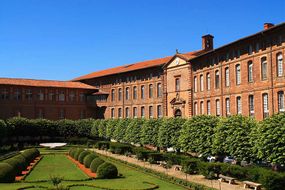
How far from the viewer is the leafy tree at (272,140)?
21.3 m

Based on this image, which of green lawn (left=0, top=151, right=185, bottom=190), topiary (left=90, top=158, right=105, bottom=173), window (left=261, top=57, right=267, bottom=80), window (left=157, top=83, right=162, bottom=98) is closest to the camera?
green lawn (left=0, top=151, right=185, bottom=190)

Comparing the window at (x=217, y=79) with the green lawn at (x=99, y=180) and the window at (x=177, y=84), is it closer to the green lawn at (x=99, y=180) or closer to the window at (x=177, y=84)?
the window at (x=177, y=84)

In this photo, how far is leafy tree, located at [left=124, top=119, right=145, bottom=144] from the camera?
45.4 metres

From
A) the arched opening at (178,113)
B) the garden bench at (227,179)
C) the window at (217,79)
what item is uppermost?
Answer: the window at (217,79)

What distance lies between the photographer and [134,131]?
46000mm

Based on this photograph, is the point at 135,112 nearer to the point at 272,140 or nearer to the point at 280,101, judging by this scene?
the point at 280,101

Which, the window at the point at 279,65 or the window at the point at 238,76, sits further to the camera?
the window at the point at 238,76

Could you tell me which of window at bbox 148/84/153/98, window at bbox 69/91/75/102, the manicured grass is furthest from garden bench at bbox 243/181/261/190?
window at bbox 69/91/75/102

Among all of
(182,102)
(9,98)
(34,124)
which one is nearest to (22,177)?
(182,102)

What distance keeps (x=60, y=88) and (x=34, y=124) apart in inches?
460

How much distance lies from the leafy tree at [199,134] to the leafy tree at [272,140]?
22.9 feet

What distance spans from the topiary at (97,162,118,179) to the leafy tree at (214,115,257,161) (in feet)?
27.5

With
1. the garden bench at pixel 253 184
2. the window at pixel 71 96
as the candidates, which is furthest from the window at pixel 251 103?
the window at pixel 71 96

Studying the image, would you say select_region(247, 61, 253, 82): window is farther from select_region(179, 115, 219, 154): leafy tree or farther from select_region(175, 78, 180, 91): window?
select_region(175, 78, 180, 91): window
